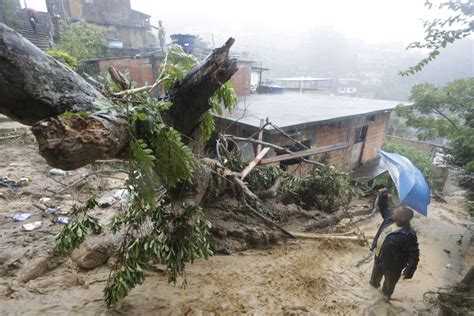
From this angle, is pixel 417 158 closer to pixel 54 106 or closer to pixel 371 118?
pixel 371 118

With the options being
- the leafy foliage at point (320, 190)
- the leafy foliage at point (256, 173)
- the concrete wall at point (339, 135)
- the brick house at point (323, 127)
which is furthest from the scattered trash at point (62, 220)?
the leafy foliage at point (320, 190)

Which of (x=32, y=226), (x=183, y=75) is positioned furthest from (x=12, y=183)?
(x=183, y=75)

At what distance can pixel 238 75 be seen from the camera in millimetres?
15273

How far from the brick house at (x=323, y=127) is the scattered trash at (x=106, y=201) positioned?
3026 mm

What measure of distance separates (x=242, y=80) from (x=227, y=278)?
13216 mm

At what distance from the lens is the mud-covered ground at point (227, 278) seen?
140 inches

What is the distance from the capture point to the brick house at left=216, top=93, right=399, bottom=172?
8.02 meters

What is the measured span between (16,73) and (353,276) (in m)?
5.54

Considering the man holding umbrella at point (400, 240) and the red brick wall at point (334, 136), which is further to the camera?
the red brick wall at point (334, 136)

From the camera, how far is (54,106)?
1.99 m

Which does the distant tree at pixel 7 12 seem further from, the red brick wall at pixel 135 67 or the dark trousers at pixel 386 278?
the dark trousers at pixel 386 278

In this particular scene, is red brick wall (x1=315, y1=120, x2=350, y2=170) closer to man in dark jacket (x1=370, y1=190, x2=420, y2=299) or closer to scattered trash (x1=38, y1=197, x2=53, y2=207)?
man in dark jacket (x1=370, y1=190, x2=420, y2=299)

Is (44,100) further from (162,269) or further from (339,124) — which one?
(339,124)

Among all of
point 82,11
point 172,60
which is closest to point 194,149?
point 172,60
